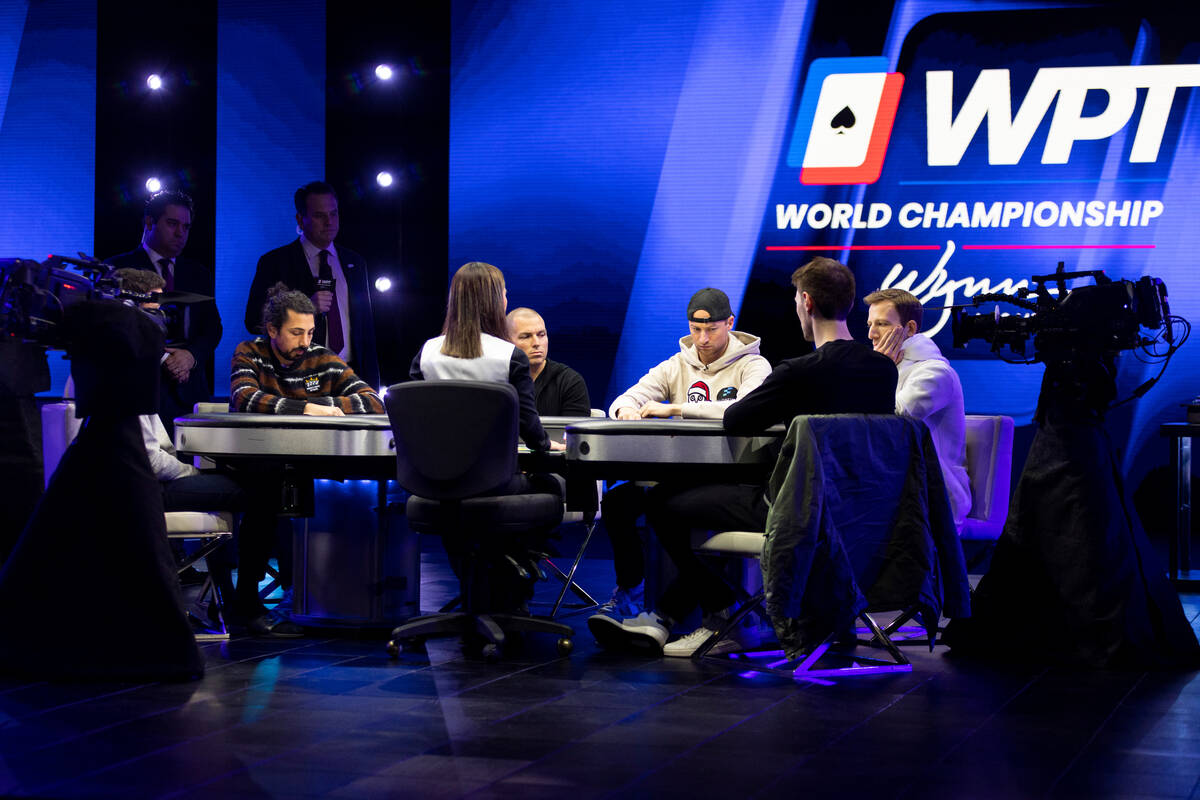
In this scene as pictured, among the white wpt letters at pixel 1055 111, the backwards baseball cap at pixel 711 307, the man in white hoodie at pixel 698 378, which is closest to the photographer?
the man in white hoodie at pixel 698 378

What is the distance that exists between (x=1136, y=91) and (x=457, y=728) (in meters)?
5.48

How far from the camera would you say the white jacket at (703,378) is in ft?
17.4

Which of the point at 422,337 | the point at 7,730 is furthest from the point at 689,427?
the point at 422,337

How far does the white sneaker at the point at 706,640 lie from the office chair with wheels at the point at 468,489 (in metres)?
0.35

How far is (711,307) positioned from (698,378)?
32 cm

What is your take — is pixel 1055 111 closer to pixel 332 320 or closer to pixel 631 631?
pixel 332 320

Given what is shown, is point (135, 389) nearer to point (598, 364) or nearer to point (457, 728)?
point (457, 728)

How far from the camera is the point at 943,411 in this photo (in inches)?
186

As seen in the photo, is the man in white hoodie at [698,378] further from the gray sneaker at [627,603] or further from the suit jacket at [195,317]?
the suit jacket at [195,317]

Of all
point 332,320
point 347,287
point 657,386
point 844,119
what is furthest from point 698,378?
point 347,287

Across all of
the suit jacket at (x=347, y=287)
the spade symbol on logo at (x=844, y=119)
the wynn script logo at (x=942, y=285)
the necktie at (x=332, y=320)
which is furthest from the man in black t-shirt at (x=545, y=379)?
the spade symbol on logo at (x=844, y=119)

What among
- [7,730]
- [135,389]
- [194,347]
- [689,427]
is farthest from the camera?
[194,347]

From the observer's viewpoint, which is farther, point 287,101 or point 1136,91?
point 287,101

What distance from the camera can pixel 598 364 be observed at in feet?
25.8
